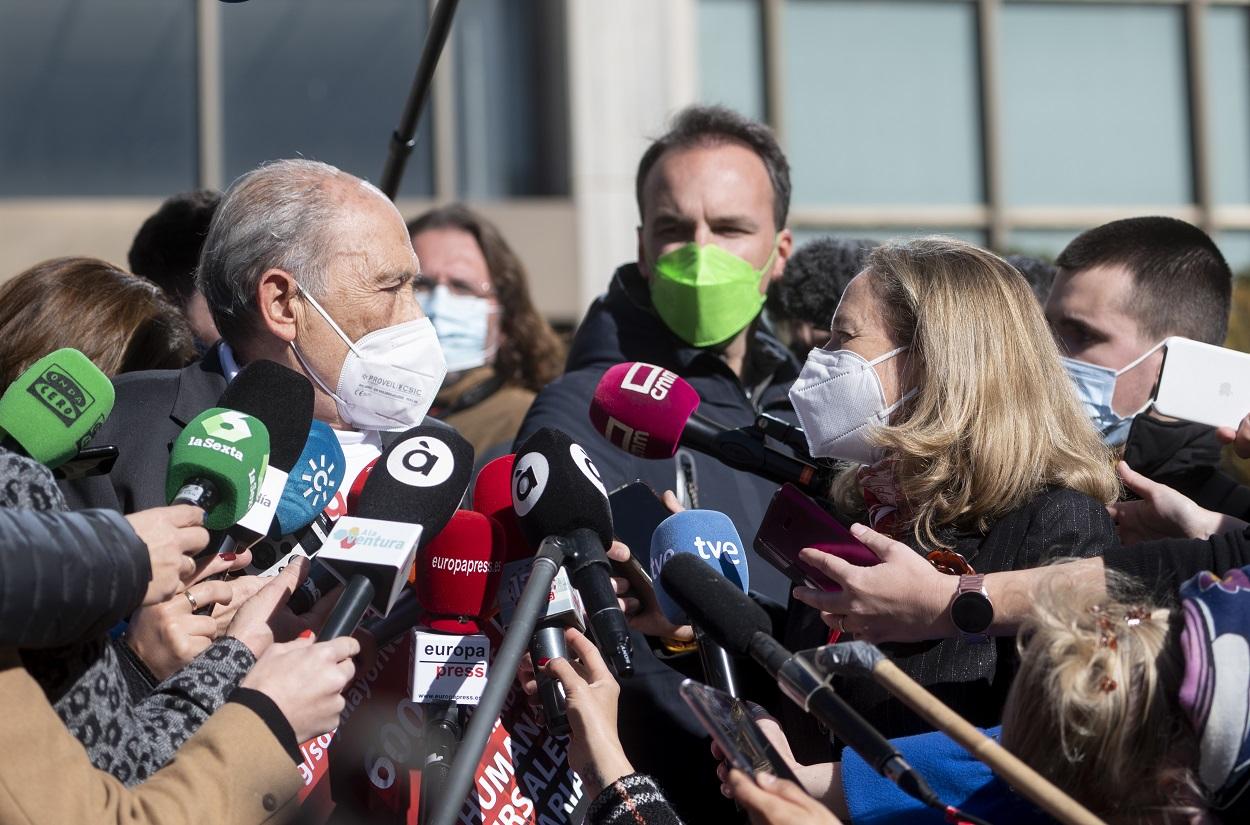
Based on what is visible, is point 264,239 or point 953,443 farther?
point 264,239

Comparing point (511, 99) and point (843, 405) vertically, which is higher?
point (511, 99)

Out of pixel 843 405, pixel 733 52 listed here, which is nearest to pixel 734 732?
pixel 843 405

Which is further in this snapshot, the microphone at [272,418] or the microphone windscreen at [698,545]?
the microphone windscreen at [698,545]

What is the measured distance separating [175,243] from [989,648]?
271 centimetres

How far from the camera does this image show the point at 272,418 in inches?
104

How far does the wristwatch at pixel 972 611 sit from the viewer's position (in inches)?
101

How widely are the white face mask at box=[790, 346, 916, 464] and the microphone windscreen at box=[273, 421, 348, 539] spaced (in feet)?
3.07

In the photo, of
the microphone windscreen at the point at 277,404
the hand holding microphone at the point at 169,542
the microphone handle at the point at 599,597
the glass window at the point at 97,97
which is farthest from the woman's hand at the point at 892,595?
the glass window at the point at 97,97

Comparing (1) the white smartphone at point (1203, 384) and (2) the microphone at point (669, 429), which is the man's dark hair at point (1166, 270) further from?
(2) the microphone at point (669, 429)

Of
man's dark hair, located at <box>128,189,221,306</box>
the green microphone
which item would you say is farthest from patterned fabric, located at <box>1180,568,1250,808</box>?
man's dark hair, located at <box>128,189,221,306</box>

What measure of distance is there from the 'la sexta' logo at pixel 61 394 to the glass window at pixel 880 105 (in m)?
8.77

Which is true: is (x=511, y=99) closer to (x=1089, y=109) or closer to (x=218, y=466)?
(x=1089, y=109)

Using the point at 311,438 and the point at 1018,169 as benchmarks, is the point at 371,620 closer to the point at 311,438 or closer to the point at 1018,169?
the point at 311,438

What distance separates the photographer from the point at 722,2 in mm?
11000
